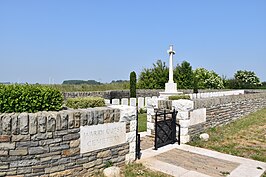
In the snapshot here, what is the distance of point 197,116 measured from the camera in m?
8.35

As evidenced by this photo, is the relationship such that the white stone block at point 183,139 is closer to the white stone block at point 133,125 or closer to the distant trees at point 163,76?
the white stone block at point 133,125

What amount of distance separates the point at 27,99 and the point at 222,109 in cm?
814

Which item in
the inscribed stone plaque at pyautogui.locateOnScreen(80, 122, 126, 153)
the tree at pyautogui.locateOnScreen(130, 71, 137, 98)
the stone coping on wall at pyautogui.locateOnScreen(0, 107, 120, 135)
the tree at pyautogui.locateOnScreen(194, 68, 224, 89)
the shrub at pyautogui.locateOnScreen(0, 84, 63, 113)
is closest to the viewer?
the stone coping on wall at pyautogui.locateOnScreen(0, 107, 120, 135)

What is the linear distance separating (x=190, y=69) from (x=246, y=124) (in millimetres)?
16175

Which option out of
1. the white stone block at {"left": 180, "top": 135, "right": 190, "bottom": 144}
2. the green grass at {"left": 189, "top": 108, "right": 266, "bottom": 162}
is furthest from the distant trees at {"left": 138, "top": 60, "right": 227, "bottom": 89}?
the white stone block at {"left": 180, "top": 135, "right": 190, "bottom": 144}

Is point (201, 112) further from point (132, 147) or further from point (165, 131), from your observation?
point (132, 147)

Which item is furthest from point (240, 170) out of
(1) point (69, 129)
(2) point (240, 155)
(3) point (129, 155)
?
(1) point (69, 129)

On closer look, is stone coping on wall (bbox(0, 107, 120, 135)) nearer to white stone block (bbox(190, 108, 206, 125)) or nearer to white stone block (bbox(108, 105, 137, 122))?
white stone block (bbox(108, 105, 137, 122))

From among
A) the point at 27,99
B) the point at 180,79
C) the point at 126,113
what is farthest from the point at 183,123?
the point at 180,79

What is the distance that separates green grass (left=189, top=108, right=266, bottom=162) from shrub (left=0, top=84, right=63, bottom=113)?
4.78 m

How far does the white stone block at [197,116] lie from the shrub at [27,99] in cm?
477

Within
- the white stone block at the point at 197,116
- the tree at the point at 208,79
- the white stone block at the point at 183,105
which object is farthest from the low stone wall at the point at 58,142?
the tree at the point at 208,79

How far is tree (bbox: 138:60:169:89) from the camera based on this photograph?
1029 inches

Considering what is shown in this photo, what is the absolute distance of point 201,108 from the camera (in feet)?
28.1
